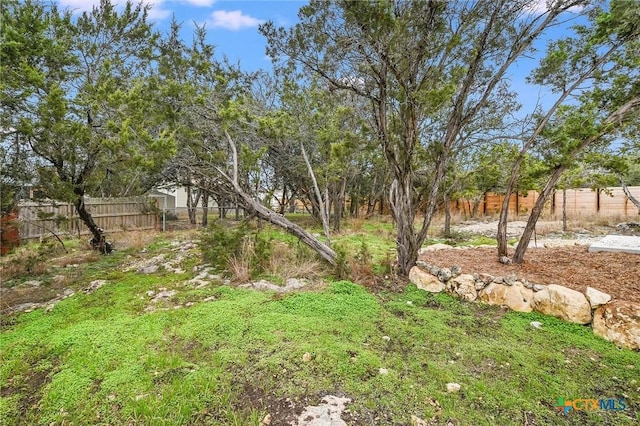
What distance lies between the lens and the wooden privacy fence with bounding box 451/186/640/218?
11.8m

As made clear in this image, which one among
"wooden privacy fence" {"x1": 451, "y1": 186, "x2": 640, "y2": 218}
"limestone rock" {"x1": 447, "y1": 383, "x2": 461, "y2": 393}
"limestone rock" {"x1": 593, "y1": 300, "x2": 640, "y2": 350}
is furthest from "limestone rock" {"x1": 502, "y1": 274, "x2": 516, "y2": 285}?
"wooden privacy fence" {"x1": 451, "y1": 186, "x2": 640, "y2": 218}

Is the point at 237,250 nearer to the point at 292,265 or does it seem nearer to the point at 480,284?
the point at 292,265

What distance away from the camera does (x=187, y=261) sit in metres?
5.46

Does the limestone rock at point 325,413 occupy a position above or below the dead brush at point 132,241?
below

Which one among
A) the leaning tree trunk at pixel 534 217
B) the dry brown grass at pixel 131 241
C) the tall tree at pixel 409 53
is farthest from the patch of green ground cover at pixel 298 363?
the dry brown grass at pixel 131 241

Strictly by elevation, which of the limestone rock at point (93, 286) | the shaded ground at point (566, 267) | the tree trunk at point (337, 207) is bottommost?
the limestone rock at point (93, 286)

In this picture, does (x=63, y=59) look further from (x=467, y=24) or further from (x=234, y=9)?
(x=467, y=24)

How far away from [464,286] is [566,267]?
1.50m

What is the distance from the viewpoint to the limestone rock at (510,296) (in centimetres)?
324

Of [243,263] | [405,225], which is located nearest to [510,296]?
[405,225]

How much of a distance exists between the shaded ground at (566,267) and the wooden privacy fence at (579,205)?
6943 millimetres

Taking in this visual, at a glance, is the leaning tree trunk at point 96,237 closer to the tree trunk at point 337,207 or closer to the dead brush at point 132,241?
the dead brush at point 132,241

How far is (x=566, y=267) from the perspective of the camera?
399 centimetres

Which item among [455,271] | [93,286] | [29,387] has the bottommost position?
[29,387]
